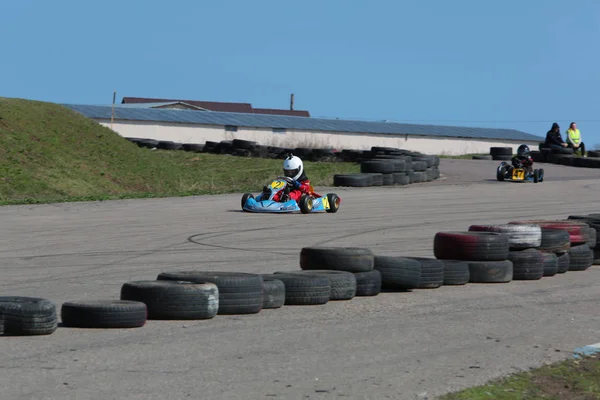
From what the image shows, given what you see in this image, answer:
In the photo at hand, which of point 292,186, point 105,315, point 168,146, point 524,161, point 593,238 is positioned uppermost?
point 168,146

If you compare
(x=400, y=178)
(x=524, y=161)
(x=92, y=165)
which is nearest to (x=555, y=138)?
(x=524, y=161)

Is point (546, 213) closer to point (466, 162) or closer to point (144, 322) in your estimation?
point (144, 322)

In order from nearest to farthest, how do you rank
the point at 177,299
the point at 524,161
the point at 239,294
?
1. the point at 177,299
2. the point at 239,294
3. the point at 524,161

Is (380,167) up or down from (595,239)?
up

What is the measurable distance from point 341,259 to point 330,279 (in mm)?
514

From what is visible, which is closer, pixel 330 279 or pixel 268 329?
pixel 268 329

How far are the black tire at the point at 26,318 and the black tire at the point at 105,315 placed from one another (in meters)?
0.32

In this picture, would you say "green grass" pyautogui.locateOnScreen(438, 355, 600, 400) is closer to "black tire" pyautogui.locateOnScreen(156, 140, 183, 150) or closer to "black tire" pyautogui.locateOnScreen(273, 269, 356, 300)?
"black tire" pyautogui.locateOnScreen(273, 269, 356, 300)

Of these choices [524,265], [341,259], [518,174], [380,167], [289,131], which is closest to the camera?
[341,259]

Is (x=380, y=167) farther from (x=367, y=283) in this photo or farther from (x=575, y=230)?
(x=367, y=283)

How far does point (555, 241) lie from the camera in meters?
10.9

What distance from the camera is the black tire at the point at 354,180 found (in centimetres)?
2430

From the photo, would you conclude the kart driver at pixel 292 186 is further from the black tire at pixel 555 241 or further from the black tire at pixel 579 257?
the black tire at pixel 555 241

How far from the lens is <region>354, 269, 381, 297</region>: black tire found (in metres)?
8.85
